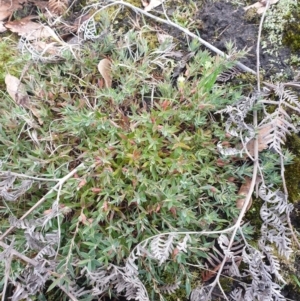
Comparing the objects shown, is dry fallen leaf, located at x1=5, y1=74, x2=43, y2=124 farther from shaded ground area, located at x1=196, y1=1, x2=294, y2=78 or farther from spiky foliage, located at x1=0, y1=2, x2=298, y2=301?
shaded ground area, located at x1=196, y1=1, x2=294, y2=78

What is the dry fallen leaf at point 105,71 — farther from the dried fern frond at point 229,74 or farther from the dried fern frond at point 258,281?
the dried fern frond at point 258,281

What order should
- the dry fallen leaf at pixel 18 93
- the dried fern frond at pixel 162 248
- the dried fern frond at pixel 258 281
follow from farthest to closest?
1. the dry fallen leaf at pixel 18 93
2. the dried fern frond at pixel 258 281
3. the dried fern frond at pixel 162 248

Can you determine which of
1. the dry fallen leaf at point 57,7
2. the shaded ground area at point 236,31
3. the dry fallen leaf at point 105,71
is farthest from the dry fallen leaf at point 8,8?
the shaded ground area at point 236,31

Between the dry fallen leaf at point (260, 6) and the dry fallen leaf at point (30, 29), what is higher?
the dry fallen leaf at point (260, 6)

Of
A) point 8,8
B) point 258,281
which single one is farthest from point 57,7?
point 258,281

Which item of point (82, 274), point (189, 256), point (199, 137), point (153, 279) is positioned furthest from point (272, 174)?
point (82, 274)

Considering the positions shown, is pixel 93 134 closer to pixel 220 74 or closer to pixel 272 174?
pixel 220 74

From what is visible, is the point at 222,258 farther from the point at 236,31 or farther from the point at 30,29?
the point at 30,29
